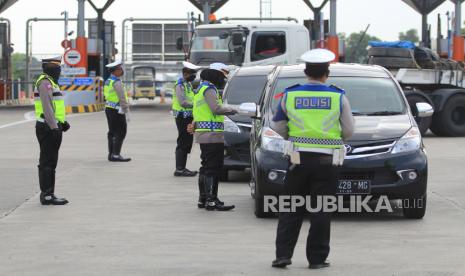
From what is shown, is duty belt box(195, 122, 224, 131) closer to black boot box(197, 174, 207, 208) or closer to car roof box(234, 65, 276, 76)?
black boot box(197, 174, 207, 208)

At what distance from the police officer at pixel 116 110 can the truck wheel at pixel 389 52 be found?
35.9 ft

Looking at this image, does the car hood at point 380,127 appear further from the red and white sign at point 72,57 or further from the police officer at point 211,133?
the red and white sign at point 72,57

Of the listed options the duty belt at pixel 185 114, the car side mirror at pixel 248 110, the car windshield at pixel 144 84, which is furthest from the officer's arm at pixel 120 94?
the car windshield at pixel 144 84

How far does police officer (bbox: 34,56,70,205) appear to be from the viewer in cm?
1300

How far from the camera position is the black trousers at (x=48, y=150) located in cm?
1308

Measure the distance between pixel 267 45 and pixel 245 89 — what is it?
11.0m

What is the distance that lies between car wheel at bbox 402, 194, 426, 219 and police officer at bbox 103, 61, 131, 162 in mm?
8342

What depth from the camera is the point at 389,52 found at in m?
29.0

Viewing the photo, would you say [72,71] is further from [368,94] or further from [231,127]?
[368,94]

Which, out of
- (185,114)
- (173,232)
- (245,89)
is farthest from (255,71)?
(173,232)

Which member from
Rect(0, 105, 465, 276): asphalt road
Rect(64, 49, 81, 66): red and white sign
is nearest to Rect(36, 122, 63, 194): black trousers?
Rect(0, 105, 465, 276): asphalt road

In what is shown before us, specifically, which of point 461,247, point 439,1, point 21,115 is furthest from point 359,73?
point 439,1

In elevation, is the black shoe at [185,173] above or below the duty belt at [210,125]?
below

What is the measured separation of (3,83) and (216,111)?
1619 inches
